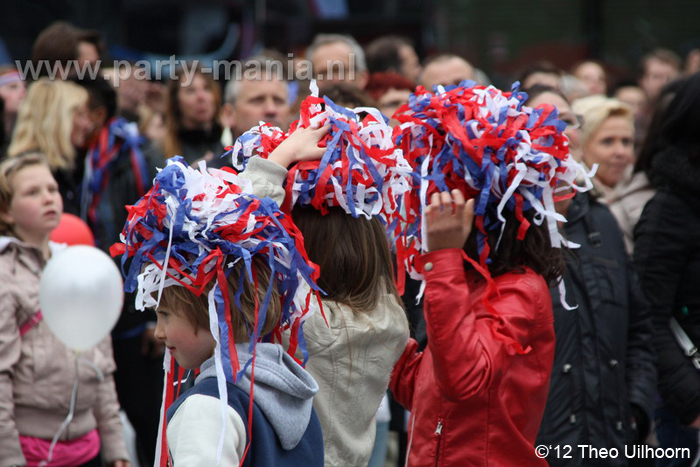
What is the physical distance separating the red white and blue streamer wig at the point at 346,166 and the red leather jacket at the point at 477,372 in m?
0.24

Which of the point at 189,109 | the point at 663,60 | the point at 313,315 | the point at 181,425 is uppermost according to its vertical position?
the point at 663,60

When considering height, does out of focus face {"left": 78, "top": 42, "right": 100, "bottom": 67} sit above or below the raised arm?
above

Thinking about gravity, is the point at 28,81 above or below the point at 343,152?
A: above

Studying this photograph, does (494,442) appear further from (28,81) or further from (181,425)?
(28,81)

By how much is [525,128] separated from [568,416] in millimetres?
1211

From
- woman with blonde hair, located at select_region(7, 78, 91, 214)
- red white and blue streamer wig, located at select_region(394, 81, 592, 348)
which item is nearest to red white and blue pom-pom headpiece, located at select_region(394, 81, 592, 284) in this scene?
red white and blue streamer wig, located at select_region(394, 81, 592, 348)

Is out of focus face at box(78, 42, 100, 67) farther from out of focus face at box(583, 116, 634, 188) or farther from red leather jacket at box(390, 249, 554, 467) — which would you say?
red leather jacket at box(390, 249, 554, 467)

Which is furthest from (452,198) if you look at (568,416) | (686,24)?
(686,24)

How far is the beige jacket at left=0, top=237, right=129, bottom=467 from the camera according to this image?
3984 millimetres

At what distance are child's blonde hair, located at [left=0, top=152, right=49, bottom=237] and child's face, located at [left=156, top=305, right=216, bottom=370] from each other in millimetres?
2367

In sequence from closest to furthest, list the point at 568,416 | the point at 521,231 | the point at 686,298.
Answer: the point at 521,231 < the point at 568,416 < the point at 686,298

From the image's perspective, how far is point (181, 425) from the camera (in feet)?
6.96

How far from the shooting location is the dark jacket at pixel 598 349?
3.60m

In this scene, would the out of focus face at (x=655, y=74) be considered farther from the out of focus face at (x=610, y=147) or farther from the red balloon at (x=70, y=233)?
the red balloon at (x=70, y=233)
